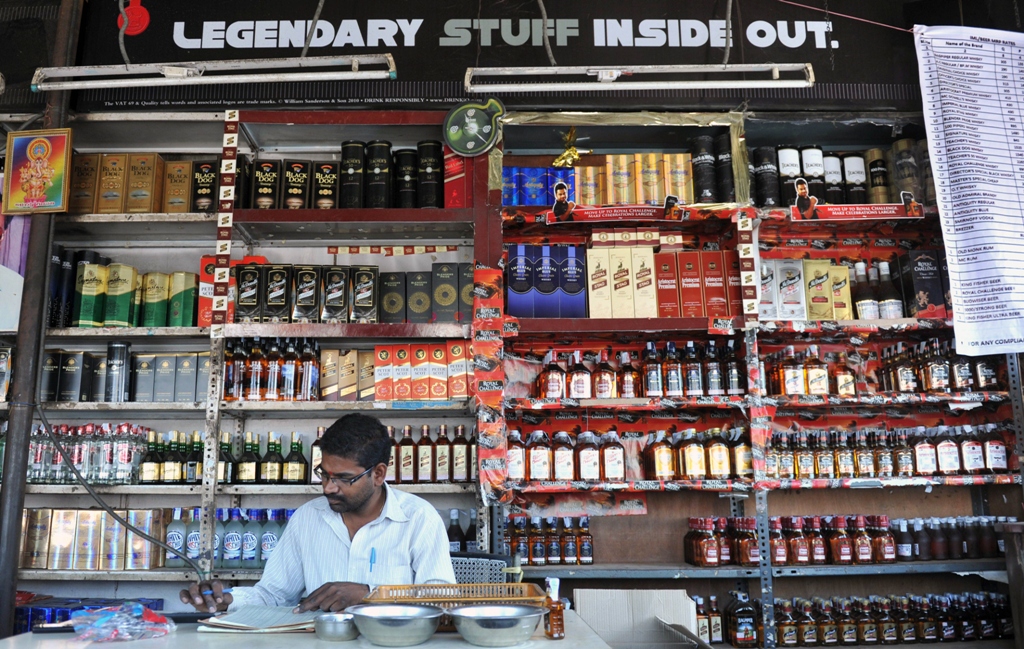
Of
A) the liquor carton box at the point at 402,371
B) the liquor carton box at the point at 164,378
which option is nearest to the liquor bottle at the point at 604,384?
the liquor carton box at the point at 402,371

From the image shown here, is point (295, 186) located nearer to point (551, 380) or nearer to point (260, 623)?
point (551, 380)

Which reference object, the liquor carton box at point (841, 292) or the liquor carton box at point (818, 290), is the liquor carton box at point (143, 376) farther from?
the liquor carton box at point (841, 292)

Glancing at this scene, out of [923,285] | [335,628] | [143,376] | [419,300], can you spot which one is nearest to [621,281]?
[419,300]

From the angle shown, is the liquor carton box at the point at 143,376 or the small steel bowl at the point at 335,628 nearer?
the small steel bowl at the point at 335,628

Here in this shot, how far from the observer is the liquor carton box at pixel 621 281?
3891 millimetres

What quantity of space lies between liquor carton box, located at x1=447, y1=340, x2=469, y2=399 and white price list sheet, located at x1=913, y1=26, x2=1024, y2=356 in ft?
7.54

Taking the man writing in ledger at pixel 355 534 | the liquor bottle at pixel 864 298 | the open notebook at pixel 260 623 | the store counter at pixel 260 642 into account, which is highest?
the liquor bottle at pixel 864 298

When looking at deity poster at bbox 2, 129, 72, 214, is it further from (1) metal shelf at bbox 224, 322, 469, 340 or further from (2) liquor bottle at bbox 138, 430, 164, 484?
(2) liquor bottle at bbox 138, 430, 164, 484

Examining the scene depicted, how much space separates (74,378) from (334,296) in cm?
127

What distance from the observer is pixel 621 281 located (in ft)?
12.9

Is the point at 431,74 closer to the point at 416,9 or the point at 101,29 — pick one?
the point at 416,9

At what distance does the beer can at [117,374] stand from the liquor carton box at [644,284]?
2.42 m

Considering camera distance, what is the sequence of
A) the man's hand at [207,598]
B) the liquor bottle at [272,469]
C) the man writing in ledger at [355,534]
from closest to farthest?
the man's hand at [207,598] → the man writing in ledger at [355,534] → the liquor bottle at [272,469]

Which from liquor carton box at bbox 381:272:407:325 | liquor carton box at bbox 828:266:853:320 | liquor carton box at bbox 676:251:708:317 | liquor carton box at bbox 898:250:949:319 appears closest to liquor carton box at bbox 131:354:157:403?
liquor carton box at bbox 381:272:407:325
